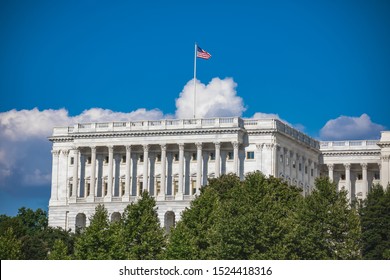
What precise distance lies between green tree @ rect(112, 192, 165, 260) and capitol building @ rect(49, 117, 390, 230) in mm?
63251

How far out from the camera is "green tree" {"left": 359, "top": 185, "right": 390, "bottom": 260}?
111 metres

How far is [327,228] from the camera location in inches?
4011

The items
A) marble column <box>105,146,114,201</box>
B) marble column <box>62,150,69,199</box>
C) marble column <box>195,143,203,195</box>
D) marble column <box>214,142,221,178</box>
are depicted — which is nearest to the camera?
marble column <box>214,142,221,178</box>

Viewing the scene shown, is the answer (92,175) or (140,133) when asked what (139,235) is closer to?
(140,133)

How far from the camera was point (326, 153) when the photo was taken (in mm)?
197625

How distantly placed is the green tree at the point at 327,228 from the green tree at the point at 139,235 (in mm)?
13460

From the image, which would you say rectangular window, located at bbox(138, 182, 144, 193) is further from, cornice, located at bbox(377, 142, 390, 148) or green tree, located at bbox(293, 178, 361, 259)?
green tree, located at bbox(293, 178, 361, 259)

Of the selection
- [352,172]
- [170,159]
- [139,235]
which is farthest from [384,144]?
[139,235]

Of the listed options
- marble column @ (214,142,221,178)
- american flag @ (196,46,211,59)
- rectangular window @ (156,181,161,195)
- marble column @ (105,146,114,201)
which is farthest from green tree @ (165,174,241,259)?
marble column @ (105,146,114,201)

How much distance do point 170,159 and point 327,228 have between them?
8206cm
